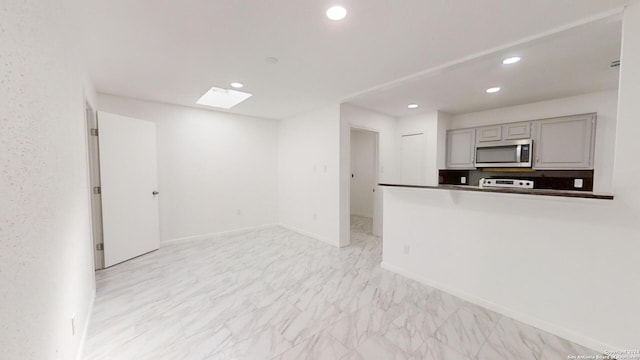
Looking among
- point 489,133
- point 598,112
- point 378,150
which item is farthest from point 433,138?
point 598,112

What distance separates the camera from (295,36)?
206 cm

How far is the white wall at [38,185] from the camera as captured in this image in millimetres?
811

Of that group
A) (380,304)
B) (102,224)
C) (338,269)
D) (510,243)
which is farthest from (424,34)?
(102,224)

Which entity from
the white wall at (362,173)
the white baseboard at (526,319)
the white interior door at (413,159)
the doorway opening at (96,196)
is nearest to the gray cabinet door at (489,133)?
the white interior door at (413,159)

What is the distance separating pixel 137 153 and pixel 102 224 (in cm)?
107

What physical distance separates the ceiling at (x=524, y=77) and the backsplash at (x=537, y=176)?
119 cm

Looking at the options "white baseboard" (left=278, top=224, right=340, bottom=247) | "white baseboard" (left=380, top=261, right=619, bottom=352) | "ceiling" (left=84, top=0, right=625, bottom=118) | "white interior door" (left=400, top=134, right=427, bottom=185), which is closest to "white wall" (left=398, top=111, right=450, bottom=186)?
"white interior door" (left=400, top=134, right=427, bottom=185)

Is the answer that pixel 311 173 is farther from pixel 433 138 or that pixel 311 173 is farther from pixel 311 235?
pixel 433 138

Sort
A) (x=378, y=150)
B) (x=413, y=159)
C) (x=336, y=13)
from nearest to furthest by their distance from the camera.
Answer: (x=336, y=13)
(x=378, y=150)
(x=413, y=159)

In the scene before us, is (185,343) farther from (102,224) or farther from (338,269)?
(102,224)

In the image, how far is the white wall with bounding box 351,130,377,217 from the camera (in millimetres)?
6535

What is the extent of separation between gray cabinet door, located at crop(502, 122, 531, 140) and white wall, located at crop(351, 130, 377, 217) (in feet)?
9.56

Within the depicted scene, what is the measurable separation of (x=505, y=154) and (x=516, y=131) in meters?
0.40

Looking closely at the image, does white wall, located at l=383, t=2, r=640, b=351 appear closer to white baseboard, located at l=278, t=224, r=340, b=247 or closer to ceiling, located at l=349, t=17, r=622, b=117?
ceiling, located at l=349, t=17, r=622, b=117
